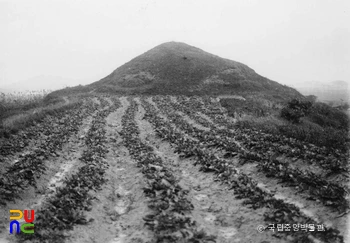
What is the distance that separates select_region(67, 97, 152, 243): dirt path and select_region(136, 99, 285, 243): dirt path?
160cm

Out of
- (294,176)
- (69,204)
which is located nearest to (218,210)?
(294,176)

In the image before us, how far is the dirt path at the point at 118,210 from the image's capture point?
6395 mm

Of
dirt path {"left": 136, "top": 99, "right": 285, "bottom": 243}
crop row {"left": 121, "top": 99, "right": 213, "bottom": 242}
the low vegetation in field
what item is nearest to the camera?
crop row {"left": 121, "top": 99, "right": 213, "bottom": 242}

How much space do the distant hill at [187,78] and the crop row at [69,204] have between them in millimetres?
34428

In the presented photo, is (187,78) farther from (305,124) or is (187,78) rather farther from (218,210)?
(218,210)

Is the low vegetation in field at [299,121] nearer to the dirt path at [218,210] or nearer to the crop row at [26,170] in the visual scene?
the dirt path at [218,210]

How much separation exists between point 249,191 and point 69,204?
560 cm

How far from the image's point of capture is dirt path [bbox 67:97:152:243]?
6395 millimetres

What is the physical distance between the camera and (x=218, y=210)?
7719 mm

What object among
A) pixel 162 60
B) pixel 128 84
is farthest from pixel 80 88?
pixel 162 60

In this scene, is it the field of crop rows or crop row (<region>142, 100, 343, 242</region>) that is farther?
the field of crop rows

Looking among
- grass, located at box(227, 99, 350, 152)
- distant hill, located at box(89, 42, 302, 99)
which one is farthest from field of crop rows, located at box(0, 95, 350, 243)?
distant hill, located at box(89, 42, 302, 99)

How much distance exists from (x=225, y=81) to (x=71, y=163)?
40317mm

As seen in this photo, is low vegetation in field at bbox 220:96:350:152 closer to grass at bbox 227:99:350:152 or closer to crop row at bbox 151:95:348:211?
grass at bbox 227:99:350:152
